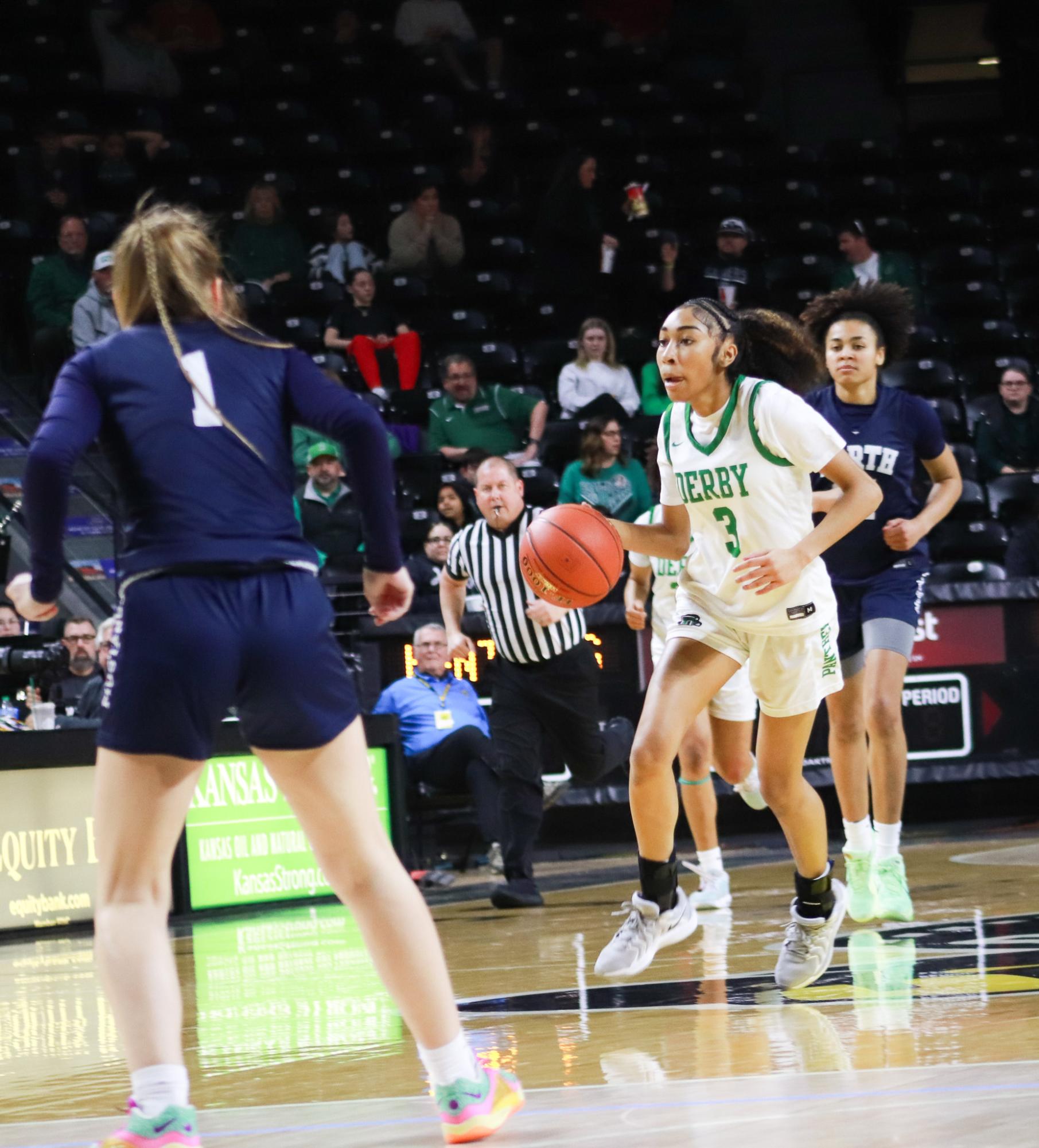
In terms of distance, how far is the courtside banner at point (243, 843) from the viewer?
8.76m

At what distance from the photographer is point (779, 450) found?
473 centimetres

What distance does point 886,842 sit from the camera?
6383mm

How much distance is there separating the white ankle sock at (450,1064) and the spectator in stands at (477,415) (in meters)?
9.54

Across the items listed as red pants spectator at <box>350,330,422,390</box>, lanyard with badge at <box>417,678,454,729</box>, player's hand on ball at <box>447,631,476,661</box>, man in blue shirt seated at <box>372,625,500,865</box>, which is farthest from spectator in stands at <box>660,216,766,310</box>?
player's hand on ball at <box>447,631,476,661</box>

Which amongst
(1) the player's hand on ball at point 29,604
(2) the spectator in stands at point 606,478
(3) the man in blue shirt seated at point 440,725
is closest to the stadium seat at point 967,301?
(2) the spectator in stands at point 606,478

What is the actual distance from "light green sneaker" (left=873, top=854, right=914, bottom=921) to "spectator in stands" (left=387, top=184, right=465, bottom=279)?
9.29 metres

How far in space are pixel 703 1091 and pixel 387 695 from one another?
6589mm

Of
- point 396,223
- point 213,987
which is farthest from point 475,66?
point 213,987

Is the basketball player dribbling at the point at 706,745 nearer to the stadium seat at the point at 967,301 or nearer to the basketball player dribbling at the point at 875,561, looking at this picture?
the basketball player dribbling at the point at 875,561

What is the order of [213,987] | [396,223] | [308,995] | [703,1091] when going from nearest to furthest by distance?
[703,1091]
[308,995]
[213,987]
[396,223]

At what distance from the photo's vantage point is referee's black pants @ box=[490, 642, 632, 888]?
26.4ft

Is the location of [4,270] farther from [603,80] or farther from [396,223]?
[603,80]

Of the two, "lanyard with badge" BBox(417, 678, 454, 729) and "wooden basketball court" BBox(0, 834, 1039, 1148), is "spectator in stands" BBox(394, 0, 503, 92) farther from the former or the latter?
"wooden basketball court" BBox(0, 834, 1039, 1148)

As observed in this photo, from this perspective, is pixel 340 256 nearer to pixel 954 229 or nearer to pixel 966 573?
pixel 954 229
